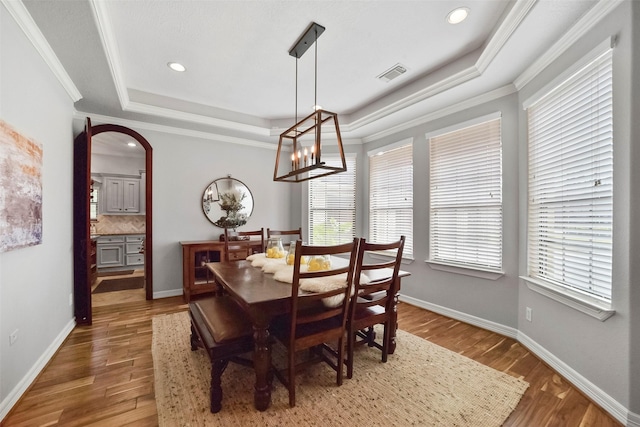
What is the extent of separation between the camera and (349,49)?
259 cm

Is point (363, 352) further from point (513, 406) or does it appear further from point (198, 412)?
point (198, 412)

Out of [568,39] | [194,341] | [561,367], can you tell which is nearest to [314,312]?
[194,341]

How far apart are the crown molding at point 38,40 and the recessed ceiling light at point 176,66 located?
0.90 meters

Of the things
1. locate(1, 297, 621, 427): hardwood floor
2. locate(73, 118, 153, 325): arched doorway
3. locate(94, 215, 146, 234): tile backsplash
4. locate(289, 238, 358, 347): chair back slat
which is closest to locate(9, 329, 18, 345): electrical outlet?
locate(1, 297, 621, 427): hardwood floor

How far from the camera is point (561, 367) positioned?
213 centimetres

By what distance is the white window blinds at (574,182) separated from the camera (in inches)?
72.2

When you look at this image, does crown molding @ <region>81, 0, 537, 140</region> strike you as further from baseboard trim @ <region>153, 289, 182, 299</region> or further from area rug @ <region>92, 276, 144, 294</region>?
area rug @ <region>92, 276, 144, 294</region>

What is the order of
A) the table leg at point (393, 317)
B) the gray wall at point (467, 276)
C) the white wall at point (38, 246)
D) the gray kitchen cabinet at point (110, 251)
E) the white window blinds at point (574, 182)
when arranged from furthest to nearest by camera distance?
1. the gray kitchen cabinet at point (110, 251)
2. the gray wall at point (467, 276)
3. the table leg at point (393, 317)
4. the white window blinds at point (574, 182)
5. the white wall at point (38, 246)

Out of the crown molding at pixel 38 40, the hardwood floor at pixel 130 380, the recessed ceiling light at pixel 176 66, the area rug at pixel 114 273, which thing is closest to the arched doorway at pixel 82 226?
the hardwood floor at pixel 130 380

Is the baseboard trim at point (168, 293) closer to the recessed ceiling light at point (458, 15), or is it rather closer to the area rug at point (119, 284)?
the area rug at point (119, 284)

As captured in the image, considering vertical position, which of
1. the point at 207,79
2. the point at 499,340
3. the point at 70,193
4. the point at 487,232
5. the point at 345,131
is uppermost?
the point at 207,79

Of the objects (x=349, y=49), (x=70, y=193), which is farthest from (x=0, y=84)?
(x=349, y=49)

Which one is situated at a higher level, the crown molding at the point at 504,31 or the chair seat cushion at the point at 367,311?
the crown molding at the point at 504,31

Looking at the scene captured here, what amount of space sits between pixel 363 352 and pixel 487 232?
1.93 metres
